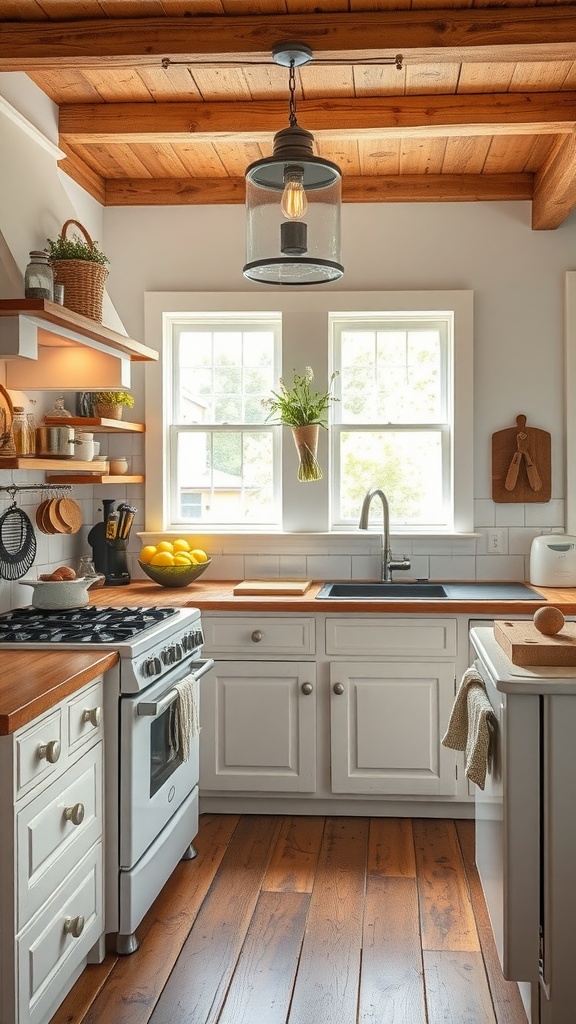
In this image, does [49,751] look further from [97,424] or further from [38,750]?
[97,424]

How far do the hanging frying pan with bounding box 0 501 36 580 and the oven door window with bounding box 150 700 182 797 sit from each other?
82cm

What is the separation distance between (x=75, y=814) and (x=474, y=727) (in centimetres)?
109

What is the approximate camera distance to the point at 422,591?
14.0 feet

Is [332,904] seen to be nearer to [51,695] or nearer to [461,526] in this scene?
[51,695]

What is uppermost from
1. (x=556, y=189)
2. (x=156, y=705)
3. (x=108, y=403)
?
(x=556, y=189)

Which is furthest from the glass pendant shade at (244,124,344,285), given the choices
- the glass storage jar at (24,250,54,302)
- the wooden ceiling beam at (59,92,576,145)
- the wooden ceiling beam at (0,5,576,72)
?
the wooden ceiling beam at (59,92,576,145)

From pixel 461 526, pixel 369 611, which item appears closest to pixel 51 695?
pixel 369 611

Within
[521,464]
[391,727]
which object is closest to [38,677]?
[391,727]

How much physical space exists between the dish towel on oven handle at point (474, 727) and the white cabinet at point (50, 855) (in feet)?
3.41

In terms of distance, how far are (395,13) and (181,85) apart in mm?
963

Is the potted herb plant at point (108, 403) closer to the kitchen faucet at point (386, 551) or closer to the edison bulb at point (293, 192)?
the kitchen faucet at point (386, 551)

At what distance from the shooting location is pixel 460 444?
4.42 m

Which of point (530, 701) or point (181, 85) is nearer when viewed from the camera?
point (530, 701)

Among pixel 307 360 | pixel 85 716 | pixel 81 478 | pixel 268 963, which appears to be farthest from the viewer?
pixel 307 360
